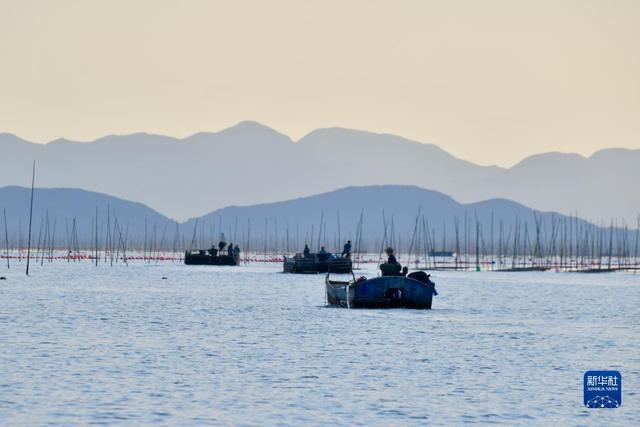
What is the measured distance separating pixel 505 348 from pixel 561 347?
2.37 metres


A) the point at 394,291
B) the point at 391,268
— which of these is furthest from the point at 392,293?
the point at 391,268

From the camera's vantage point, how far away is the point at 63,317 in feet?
196

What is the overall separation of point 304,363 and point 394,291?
22799mm

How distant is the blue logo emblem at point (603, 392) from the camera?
3002 centimetres

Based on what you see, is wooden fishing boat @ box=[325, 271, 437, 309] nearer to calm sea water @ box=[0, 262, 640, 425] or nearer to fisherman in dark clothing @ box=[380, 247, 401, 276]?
fisherman in dark clothing @ box=[380, 247, 401, 276]

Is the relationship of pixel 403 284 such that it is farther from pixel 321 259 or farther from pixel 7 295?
pixel 321 259

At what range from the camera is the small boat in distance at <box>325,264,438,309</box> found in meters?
61.0

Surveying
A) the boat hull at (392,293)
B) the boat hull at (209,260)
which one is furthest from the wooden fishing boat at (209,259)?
the boat hull at (392,293)

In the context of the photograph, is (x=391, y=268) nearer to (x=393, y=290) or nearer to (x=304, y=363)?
(x=393, y=290)

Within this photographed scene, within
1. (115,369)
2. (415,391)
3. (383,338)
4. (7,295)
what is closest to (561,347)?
(383,338)

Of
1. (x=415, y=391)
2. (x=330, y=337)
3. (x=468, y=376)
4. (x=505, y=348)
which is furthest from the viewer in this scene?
(x=330, y=337)

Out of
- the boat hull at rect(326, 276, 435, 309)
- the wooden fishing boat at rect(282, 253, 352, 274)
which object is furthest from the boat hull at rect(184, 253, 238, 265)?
the boat hull at rect(326, 276, 435, 309)

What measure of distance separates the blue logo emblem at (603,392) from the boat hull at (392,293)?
26.4 metres

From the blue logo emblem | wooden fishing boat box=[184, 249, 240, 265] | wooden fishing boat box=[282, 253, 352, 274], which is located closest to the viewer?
the blue logo emblem
